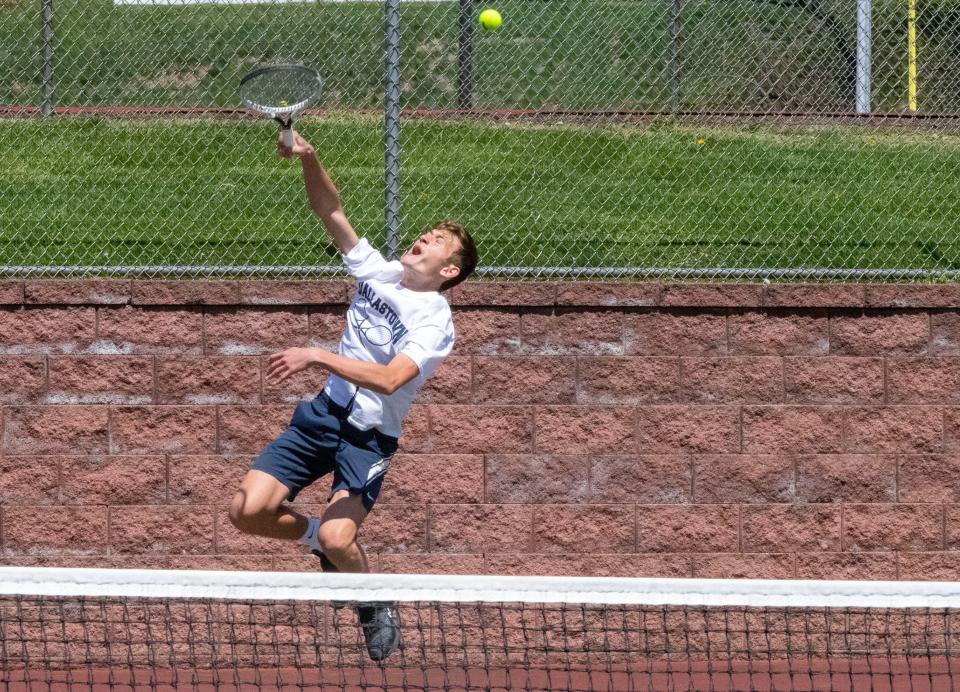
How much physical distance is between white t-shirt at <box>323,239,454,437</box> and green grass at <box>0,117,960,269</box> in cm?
207

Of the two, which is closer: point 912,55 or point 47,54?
point 47,54

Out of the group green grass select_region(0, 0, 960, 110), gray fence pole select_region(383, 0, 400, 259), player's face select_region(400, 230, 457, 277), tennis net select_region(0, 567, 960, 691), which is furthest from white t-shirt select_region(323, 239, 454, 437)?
green grass select_region(0, 0, 960, 110)

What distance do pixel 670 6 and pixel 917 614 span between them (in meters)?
3.98

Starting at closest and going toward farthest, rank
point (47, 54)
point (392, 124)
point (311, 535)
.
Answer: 1. point (311, 535)
2. point (392, 124)
3. point (47, 54)

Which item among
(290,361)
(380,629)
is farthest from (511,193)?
(290,361)

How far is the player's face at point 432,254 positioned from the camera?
5.91 m

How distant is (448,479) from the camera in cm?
778

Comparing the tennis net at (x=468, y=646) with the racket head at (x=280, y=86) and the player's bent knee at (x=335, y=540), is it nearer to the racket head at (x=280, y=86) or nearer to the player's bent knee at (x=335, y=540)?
the player's bent knee at (x=335, y=540)

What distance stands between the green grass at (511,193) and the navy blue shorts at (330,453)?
7.03ft

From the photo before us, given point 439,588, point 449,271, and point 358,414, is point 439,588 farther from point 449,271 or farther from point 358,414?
point 449,271

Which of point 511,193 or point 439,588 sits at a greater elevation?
point 511,193

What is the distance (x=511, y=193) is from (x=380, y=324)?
9.35 feet

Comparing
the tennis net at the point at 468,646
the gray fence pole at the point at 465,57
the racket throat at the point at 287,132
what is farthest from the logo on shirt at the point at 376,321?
the gray fence pole at the point at 465,57

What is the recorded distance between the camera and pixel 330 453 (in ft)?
20.0
